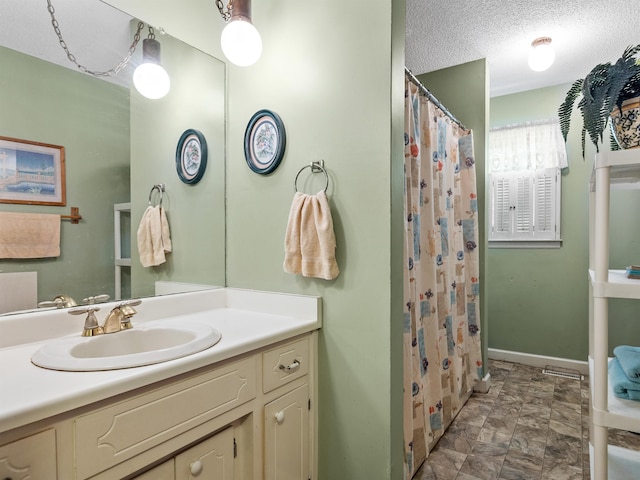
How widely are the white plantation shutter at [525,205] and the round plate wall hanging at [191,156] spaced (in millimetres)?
2787

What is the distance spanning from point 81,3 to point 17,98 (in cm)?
49

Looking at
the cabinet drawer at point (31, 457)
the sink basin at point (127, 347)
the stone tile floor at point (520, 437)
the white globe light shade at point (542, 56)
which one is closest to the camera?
the cabinet drawer at point (31, 457)

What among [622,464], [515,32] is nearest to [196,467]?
[622,464]

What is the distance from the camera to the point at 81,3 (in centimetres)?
138

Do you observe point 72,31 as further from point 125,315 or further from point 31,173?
point 125,315

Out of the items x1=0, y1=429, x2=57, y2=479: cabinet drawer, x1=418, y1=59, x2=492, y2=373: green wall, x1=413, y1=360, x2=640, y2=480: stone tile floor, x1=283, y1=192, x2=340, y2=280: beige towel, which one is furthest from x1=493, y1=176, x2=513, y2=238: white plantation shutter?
x1=0, y1=429, x2=57, y2=479: cabinet drawer

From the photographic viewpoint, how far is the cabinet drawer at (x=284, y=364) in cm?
125

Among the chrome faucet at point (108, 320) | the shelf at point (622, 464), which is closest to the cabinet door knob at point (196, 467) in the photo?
the chrome faucet at point (108, 320)

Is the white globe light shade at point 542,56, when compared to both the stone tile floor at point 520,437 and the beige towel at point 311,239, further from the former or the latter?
the stone tile floor at point 520,437

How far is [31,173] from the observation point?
48.3 inches

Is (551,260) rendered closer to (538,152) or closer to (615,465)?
(538,152)

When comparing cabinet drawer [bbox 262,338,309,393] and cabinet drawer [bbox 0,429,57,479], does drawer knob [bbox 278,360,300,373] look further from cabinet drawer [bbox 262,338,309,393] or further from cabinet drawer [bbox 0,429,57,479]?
cabinet drawer [bbox 0,429,57,479]

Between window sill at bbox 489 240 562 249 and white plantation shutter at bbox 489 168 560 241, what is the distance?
0.03 m

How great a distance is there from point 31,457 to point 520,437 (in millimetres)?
2319
